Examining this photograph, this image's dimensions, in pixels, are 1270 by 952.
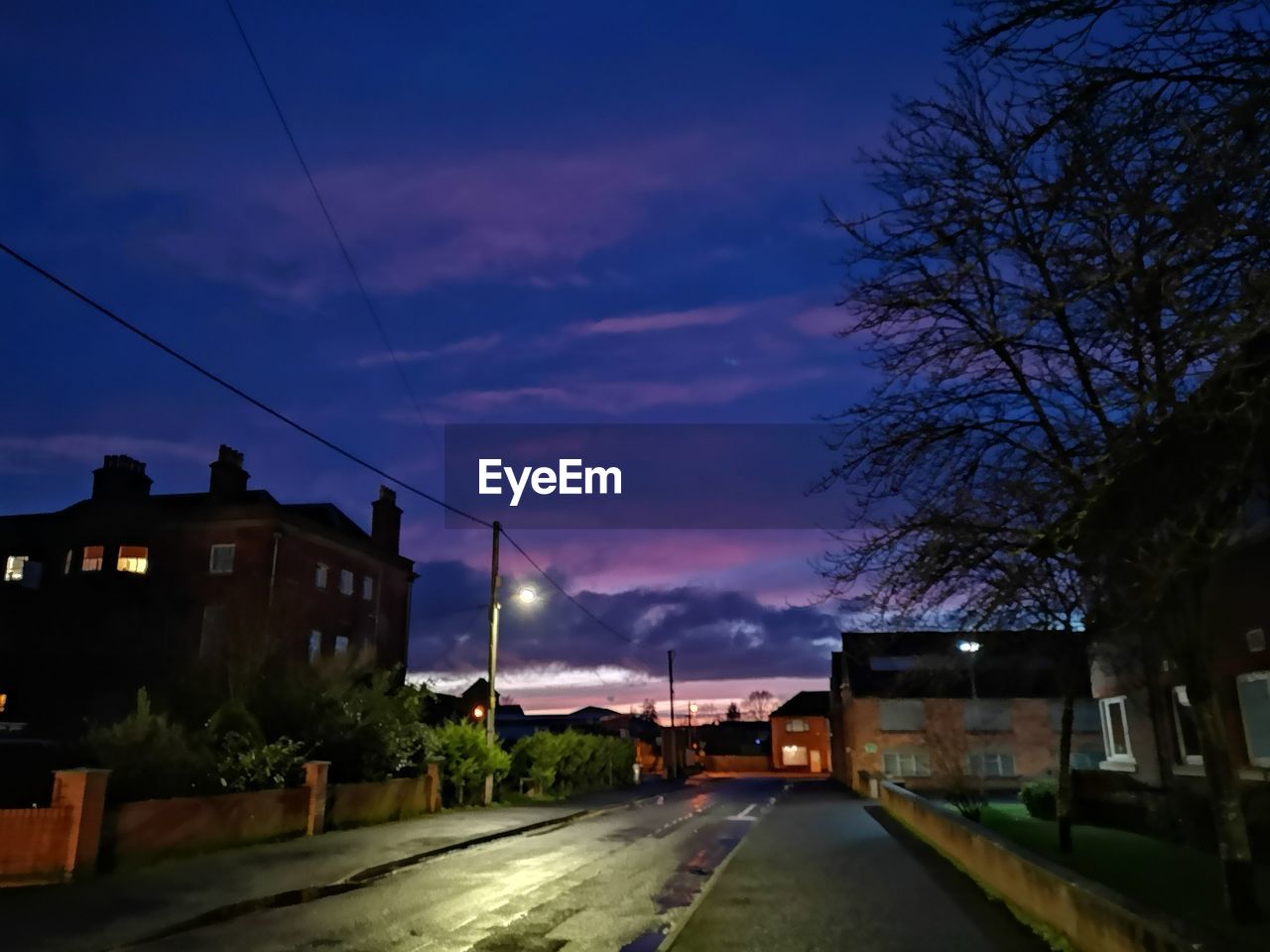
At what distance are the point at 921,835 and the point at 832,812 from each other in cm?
955

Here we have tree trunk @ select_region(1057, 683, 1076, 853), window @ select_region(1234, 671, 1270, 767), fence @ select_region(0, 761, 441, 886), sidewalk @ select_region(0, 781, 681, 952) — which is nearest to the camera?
sidewalk @ select_region(0, 781, 681, 952)

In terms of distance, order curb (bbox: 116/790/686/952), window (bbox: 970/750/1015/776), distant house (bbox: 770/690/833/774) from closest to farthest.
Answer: curb (bbox: 116/790/686/952) < window (bbox: 970/750/1015/776) < distant house (bbox: 770/690/833/774)

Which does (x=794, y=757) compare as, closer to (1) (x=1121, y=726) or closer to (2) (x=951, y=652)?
(1) (x=1121, y=726)

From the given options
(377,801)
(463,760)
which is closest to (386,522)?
(463,760)

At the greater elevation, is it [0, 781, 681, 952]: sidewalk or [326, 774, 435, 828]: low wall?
[326, 774, 435, 828]: low wall

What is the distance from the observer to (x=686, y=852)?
17.3 meters

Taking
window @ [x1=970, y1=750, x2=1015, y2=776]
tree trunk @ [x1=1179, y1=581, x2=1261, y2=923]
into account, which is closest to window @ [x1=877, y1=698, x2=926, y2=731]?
window @ [x1=970, y1=750, x2=1015, y2=776]

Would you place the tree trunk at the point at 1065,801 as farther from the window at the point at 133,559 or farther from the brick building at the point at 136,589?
the window at the point at 133,559

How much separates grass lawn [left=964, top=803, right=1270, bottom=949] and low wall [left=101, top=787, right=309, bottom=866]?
1188 cm

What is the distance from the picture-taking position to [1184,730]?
15648 millimetres

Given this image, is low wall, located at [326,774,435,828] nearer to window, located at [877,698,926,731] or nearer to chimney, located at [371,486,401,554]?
chimney, located at [371,486,401,554]

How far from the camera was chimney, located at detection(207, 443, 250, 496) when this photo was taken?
34688 millimetres

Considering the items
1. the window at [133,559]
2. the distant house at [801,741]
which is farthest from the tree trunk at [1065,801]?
the distant house at [801,741]

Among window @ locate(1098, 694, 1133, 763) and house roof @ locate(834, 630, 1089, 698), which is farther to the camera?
window @ locate(1098, 694, 1133, 763)
